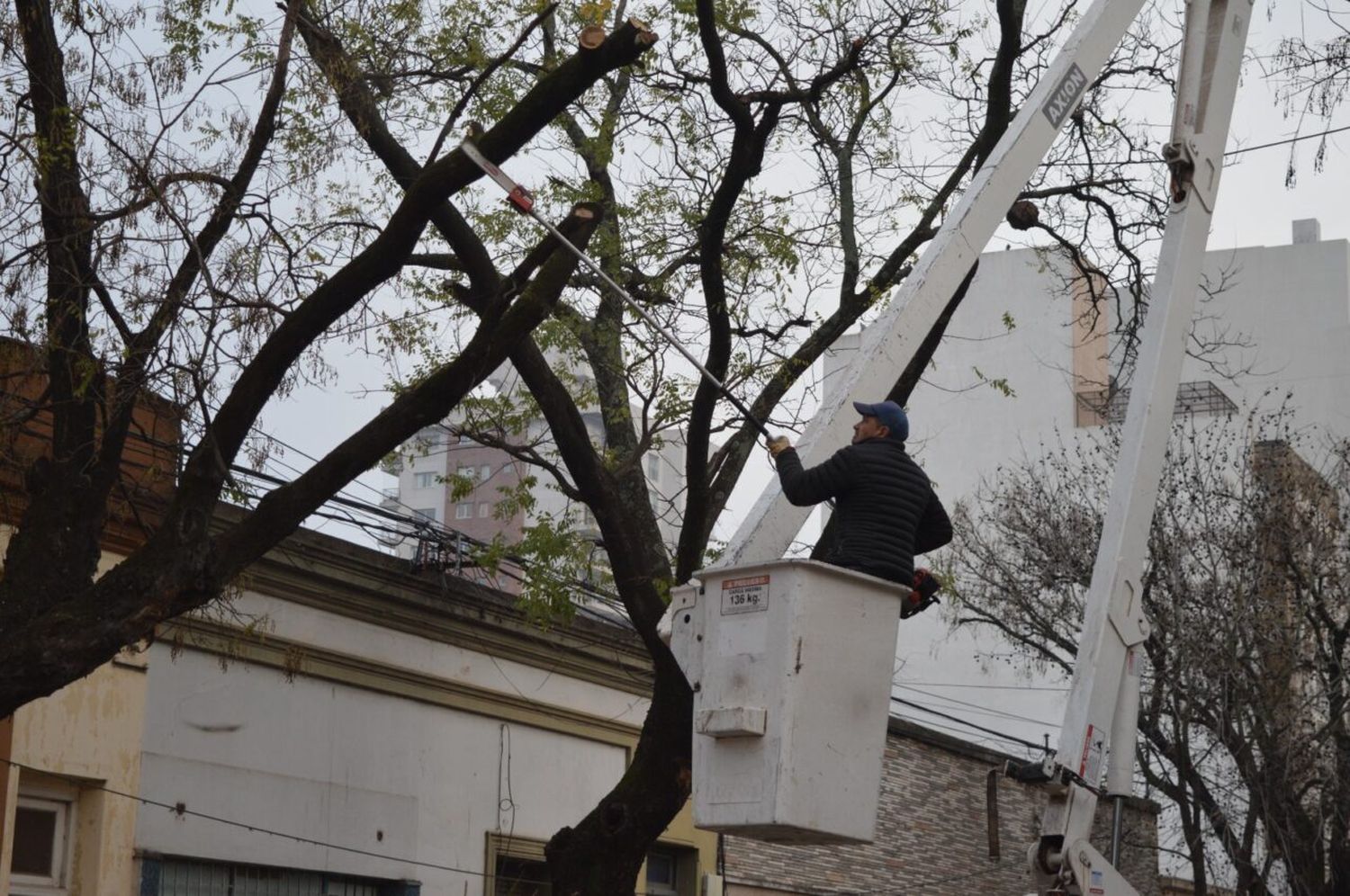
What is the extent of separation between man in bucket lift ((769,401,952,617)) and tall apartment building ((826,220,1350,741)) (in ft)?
90.0

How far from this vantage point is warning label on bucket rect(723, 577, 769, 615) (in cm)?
658

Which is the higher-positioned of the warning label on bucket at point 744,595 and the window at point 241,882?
the warning label on bucket at point 744,595

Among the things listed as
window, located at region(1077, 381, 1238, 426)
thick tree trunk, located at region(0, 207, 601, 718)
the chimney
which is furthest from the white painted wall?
the chimney

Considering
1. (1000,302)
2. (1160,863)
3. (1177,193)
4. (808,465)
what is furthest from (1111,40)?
(1000,302)

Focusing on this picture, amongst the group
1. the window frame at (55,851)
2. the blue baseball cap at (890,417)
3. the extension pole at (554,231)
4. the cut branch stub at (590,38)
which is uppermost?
the cut branch stub at (590,38)

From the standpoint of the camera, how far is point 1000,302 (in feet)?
125

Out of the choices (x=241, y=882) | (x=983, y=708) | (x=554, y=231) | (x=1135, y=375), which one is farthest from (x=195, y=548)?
(x=983, y=708)

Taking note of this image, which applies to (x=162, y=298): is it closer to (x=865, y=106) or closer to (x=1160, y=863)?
(x=865, y=106)

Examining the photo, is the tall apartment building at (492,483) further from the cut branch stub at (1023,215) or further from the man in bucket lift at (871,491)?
the man in bucket lift at (871,491)

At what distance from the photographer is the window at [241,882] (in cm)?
1336

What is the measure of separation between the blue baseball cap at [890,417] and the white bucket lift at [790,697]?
858 millimetres

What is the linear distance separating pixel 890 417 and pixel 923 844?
15769mm

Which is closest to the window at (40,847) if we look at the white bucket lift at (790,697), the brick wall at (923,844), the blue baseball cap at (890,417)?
the white bucket lift at (790,697)

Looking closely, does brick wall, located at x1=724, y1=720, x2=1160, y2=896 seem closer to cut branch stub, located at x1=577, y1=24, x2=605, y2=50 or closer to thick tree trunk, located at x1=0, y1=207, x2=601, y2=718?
thick tree trunk, located at x1=0, y1=207, x2=601, y2=718
